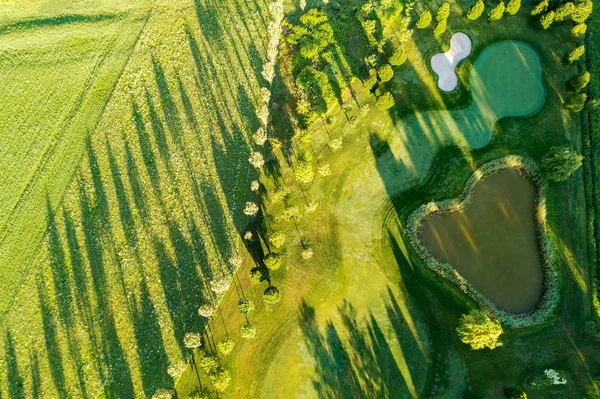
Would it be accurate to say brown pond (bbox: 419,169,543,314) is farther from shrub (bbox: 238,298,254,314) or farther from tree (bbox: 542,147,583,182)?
shrub (bbox: 238,298,254,314)

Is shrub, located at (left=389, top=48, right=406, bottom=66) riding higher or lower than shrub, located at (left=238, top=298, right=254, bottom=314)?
higher

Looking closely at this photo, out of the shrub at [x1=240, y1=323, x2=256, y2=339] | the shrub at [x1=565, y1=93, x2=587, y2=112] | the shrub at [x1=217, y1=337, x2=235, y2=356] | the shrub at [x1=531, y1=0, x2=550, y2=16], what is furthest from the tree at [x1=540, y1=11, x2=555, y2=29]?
the shrub at [x1=217, y1=337, x2=235, y2=356]

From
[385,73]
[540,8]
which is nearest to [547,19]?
[540,8]

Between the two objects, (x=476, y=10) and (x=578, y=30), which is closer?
(x=578, y=30)

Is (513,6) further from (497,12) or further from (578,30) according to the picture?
(578,30)

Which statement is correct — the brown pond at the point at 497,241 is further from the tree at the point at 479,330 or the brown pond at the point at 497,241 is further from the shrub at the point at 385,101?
the shrub at the point at 385,101

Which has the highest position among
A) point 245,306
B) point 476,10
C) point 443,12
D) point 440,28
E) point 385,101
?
point 443,12

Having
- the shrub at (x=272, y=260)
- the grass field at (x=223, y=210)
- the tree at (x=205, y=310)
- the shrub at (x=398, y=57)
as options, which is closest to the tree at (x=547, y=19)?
the grass field at (x=223, y=210)

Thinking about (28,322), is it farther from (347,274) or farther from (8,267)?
(347,274)

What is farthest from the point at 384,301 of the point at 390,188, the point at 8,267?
the point at 8,267
